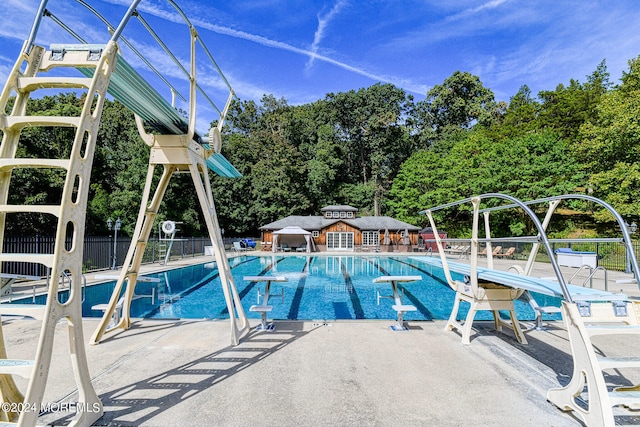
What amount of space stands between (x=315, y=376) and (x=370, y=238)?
25865mm

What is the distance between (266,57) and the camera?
22.3m

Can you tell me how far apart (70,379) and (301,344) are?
2.56 m

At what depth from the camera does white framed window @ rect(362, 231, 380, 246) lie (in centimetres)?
2868

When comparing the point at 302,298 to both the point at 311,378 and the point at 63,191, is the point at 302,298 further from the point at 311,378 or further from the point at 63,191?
the point at 63,191

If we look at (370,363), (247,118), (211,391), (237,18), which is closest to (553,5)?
(237,18)

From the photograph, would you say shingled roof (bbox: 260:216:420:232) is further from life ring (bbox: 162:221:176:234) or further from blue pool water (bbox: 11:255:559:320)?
blue pool water (bbox: 11:255:559:320)

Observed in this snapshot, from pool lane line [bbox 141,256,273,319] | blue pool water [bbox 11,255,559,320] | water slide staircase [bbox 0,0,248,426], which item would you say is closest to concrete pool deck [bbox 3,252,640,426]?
water slide staircase [bbox 0,0,248,426]

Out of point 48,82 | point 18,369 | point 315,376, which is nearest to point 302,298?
point 315,376

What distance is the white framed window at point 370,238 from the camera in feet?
94.1

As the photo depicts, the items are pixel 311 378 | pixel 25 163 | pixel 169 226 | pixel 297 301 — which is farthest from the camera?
Answer: pixel 169 226

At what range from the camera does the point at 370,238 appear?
28.8 m

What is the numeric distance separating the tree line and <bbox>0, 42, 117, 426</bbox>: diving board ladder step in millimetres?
6455

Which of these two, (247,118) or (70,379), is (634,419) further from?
(247,118)

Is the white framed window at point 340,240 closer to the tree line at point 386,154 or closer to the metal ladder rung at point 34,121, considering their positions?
the tree line at point 386,154
